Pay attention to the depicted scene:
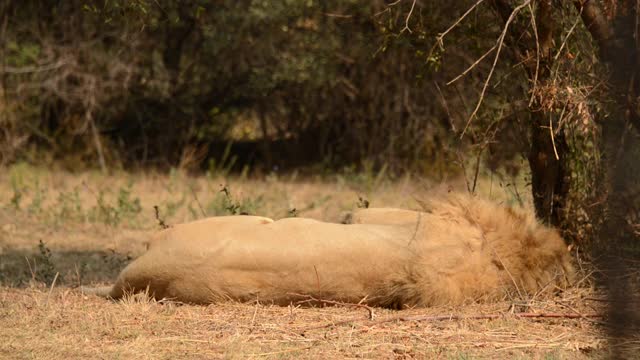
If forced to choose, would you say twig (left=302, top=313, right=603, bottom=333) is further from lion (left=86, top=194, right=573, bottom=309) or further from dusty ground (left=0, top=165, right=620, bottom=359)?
lion (left=86, top=194, right=573, bottom=309)

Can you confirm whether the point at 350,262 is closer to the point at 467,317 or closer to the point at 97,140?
the point at 467,317

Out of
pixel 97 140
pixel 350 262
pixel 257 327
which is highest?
pixel 350 262

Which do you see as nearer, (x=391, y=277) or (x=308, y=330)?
(x=308, y=330)

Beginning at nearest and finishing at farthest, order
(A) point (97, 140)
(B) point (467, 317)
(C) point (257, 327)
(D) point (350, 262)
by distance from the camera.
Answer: (C) point (257, 327) → (B) point (467, 317) → (D) point (350, 262) → (A) point (97, 140)

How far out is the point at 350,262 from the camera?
18.1 feet

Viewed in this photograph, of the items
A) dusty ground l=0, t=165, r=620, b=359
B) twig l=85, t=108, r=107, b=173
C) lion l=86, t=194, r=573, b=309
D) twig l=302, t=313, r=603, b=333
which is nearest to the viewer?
dusty ground l=0, t=165, r=620, b=359

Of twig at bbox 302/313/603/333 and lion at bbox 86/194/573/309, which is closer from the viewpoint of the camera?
twig at bbox 302/313/603/333

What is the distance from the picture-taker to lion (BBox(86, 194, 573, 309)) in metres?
5.48

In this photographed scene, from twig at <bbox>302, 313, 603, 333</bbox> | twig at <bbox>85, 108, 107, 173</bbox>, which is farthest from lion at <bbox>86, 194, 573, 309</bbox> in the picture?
twig at <bbox>85, 108, 107, 173</bbox>

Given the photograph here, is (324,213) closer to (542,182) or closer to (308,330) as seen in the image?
(542,182)

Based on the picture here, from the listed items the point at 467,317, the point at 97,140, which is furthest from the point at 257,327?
the point at 97,140

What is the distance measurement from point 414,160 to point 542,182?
6259 mm

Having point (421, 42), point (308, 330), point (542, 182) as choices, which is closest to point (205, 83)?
point (421, 42)

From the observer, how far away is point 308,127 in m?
13.7
